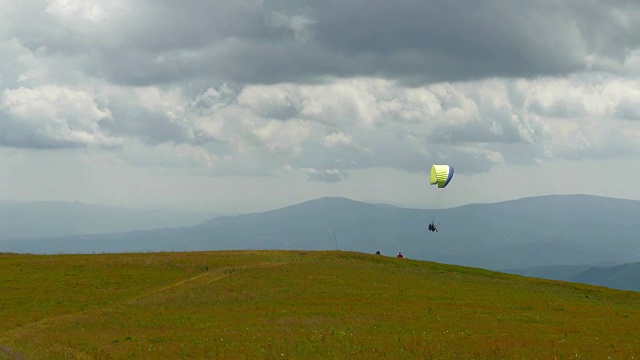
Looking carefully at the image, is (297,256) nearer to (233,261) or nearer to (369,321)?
(233,261)

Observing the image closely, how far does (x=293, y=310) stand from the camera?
5097 cm

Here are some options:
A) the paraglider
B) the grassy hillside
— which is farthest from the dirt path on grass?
the paraglider

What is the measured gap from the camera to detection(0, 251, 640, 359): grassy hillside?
3712 cm

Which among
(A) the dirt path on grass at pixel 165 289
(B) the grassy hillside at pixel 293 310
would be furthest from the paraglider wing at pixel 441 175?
→ (A) the dirt path on grass at pixel 165 289

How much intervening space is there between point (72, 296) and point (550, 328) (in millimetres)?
41462

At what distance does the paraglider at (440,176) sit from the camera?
77.9 m

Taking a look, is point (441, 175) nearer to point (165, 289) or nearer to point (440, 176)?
point (440, 176)

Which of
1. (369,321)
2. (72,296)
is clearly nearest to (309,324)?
(369,321)

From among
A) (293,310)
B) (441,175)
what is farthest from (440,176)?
(293,310)

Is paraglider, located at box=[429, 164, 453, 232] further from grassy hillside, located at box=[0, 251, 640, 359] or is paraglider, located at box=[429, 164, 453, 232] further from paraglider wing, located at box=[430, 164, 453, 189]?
grassy hillside, located at box=[0, 251, 640, 359]

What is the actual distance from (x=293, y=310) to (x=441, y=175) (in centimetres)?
3397

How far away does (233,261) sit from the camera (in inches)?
3014

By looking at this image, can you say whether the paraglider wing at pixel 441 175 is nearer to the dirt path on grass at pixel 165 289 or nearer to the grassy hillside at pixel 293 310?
the grassy hillside at pixel 293 310

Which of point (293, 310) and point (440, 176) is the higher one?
point (440, 176)
